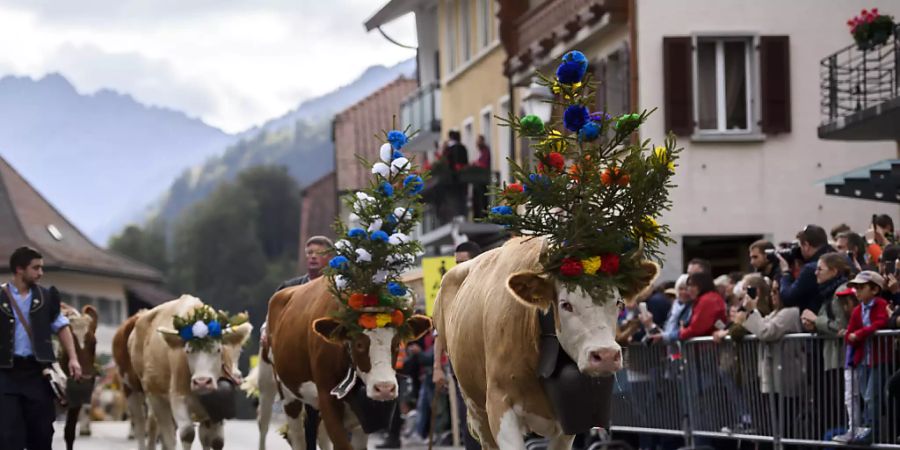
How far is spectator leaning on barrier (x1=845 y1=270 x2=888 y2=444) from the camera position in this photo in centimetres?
1557

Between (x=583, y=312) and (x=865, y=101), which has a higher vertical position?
(x=865, y=101)

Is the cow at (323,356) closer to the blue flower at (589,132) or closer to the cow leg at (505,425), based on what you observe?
the cow leg at (505,425)

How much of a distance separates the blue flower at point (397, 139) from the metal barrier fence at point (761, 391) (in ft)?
8.59

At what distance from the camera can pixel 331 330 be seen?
1532 centimetres

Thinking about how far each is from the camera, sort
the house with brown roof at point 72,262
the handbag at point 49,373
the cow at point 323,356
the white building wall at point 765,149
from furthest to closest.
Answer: the house with brown roof at point 72,262, the white building wall at point 765,149, the handbag at point 49,373, the cow at point 323,356

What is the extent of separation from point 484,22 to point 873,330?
3059cm

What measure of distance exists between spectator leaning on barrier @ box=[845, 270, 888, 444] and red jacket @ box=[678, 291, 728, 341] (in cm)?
274

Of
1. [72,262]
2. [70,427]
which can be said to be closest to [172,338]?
[70,427]

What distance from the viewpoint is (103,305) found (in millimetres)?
87688

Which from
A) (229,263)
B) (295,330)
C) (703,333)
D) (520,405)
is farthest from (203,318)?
(229,263)

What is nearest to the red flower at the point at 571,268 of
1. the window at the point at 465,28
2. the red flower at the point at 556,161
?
the red flower at the point at 556,161

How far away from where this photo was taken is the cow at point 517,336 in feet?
35.6

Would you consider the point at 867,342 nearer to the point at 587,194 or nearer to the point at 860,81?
the point at 587,194

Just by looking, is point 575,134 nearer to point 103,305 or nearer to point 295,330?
point 295,330
